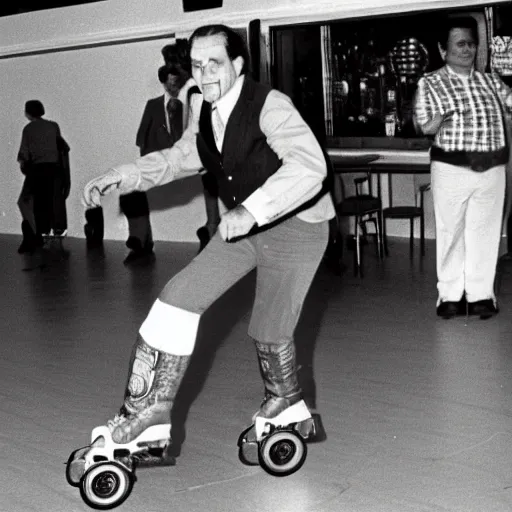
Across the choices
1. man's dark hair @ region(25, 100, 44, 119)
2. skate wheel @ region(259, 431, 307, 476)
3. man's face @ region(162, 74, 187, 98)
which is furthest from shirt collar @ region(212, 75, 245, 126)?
man's dark hair @ region(25, 100, 44, 119)

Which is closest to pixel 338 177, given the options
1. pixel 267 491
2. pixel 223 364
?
pixel 223 364

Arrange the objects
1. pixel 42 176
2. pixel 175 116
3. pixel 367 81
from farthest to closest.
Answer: pixel 42 176, pixel 367 81, pixel 175 116

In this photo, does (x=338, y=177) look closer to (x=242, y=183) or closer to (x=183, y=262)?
(x=183, y=262)

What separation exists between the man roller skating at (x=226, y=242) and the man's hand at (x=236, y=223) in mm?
19

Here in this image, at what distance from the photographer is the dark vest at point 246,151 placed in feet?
12.0

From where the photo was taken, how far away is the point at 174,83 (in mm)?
9445

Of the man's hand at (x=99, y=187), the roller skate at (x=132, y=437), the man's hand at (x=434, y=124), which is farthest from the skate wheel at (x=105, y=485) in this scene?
the man's hand at (x=434, y=124)

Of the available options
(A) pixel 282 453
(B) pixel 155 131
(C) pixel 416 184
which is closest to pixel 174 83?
(B) pixel 155 131

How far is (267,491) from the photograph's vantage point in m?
3.85

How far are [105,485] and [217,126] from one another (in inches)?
48.6

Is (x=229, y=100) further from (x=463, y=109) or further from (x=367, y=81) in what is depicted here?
(x=367, y=81)

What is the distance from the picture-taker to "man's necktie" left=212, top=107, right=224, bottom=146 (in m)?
3.77

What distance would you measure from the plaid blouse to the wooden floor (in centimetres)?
105

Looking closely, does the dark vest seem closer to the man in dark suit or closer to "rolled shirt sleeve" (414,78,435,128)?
"rolled shirt sleeve" (414,78,435,128)
